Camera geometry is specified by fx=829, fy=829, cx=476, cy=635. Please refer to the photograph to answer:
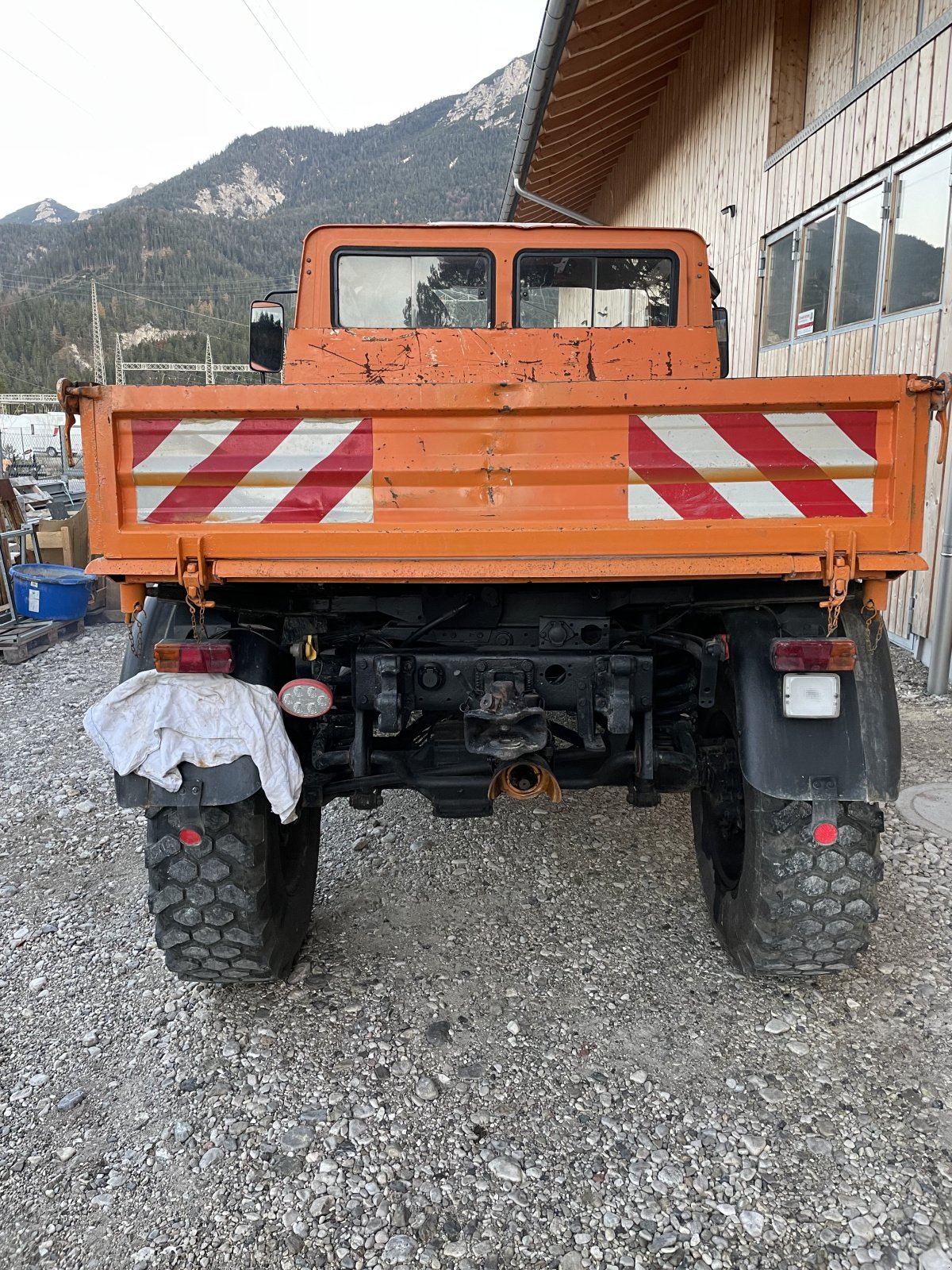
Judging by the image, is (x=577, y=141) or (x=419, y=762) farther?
(x=577, y=141)

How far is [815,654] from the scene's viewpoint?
2.33m

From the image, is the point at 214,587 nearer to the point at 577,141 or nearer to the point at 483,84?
the point at 577,141

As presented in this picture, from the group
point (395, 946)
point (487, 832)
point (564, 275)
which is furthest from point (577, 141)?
point (395, 946)

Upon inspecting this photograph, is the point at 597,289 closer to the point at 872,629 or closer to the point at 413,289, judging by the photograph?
the point at 413,289

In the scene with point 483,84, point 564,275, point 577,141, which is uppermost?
point 483,84

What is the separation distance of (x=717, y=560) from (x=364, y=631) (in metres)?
1.17

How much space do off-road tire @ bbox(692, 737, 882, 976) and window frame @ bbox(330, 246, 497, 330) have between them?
7.94 ft

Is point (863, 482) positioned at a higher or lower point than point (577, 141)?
lower

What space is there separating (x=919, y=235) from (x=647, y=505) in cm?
529

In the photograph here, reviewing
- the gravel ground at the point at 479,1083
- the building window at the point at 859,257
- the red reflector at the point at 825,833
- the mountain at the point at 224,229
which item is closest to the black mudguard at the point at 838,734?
the red reflector at the point at 825,833

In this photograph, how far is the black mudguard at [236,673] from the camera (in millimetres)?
2436

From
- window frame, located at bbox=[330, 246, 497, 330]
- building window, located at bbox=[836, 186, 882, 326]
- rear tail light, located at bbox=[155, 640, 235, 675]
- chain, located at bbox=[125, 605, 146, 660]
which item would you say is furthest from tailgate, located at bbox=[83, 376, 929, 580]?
building window, located at bbox=[836, 186, 882, 326]

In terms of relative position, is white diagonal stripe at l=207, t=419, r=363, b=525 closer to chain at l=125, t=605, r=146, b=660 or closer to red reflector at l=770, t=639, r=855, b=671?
chain at l=125, t=605, r=146, b=660

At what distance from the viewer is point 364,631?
276 cm
